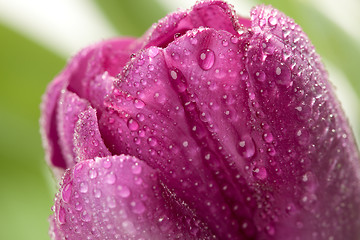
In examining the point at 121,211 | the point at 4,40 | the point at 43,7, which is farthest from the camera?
the point at 43,7

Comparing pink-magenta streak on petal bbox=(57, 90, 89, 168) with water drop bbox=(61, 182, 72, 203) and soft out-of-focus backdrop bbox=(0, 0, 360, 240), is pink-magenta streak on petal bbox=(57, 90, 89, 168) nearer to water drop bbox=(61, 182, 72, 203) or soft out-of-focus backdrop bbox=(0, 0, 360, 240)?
water drop bbox=(61, 182, 72, 203)

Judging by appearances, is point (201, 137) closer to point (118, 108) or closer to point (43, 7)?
point (118, 108)

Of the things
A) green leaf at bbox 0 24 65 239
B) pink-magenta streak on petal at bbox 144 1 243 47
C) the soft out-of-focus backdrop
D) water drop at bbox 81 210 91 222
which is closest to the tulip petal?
pink-magenta streak on petal at bbox 144 1 243 47

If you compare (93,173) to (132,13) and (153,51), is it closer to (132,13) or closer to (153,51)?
(153,51)

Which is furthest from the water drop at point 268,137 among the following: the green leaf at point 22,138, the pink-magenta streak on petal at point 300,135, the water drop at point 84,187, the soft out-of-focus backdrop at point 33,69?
the green leaf at point 22,138

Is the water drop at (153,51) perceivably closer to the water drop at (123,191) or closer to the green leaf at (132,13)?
the water drop at (123,191)

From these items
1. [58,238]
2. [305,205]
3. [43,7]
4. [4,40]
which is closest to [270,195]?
[305,205]
